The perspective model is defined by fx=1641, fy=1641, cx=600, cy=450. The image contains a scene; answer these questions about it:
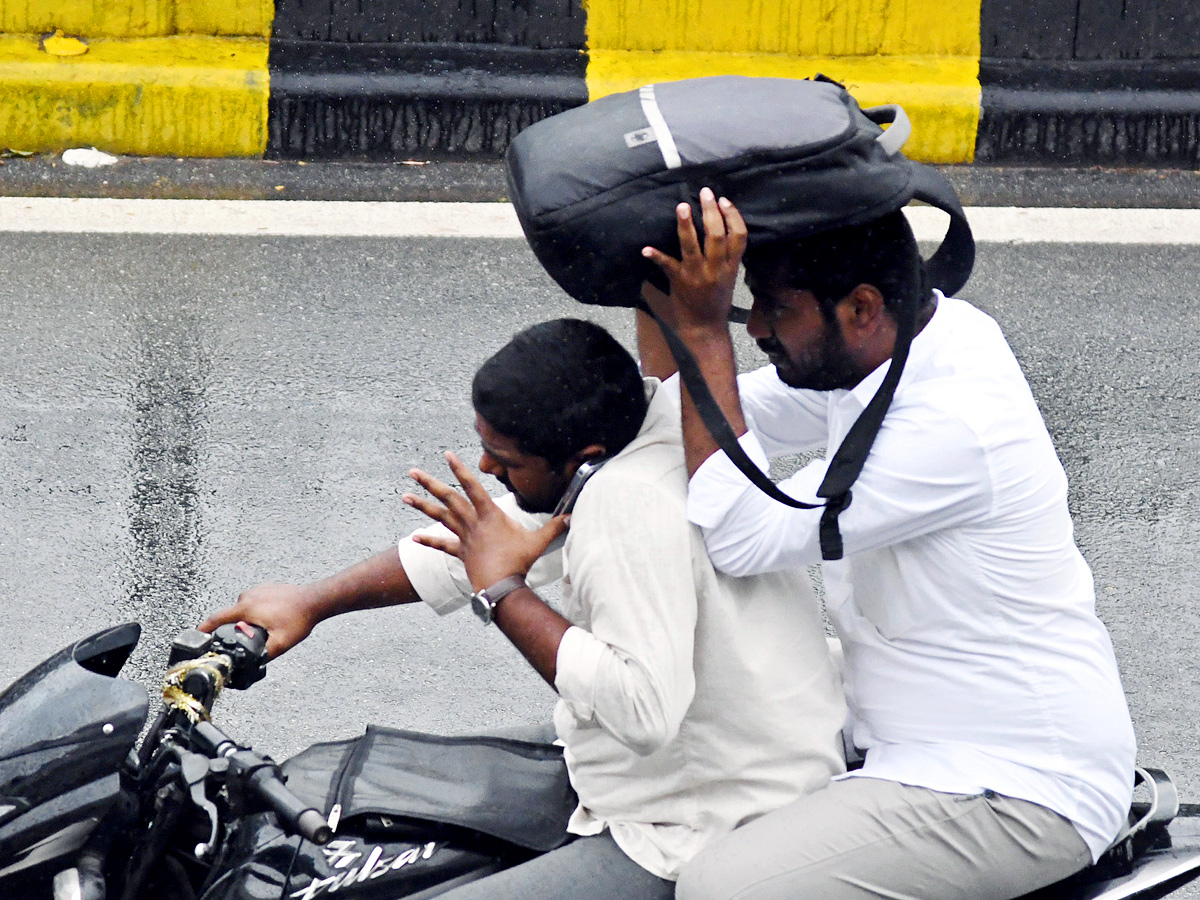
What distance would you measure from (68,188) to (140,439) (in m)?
1.57

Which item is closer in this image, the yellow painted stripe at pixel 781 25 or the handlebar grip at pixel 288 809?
the handlebar grip at pixel 288 809

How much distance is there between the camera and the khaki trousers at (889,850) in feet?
6.65

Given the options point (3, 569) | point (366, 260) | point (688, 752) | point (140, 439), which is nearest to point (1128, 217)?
point (366, 260)

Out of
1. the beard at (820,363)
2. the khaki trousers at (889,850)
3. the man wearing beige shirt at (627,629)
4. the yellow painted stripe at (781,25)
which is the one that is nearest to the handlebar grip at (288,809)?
the man wearing beige shirt at (627,629)

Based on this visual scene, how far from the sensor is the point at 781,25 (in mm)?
6086

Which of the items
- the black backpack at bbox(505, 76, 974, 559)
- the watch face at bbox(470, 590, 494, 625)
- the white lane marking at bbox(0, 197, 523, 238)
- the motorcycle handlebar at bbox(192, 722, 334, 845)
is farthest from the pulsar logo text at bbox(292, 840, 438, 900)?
the white lane marking at bbox(0, 197, 523, 238)

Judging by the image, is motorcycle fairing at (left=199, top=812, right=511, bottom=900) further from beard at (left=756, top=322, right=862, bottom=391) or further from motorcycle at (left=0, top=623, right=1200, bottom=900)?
beard at (left=756, top=322, right=862, bottom=391)

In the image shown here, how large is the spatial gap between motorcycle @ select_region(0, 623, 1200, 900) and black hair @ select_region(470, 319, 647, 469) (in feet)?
1.40

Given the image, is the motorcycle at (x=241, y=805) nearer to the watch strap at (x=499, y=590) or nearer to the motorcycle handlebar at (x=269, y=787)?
the motorcycle handlebar at (x=269, y=787)

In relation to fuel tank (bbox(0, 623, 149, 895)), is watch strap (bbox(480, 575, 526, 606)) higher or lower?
higher

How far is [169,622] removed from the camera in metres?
3.92

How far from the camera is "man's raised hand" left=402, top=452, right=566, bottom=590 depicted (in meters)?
2.02

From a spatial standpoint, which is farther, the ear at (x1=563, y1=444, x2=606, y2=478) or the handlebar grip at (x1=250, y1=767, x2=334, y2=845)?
the ear at (x1=563, y1=444, x2=606, y2=478)

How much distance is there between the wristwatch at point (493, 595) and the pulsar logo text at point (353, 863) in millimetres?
311
